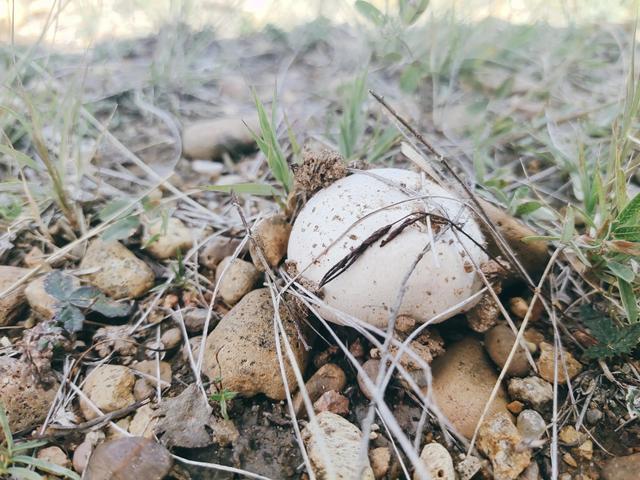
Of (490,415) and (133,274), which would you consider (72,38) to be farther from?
(490,415)

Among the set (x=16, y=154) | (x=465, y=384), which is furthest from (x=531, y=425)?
(x=16, y=154)

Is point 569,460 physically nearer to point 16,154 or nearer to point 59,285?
point 59,285

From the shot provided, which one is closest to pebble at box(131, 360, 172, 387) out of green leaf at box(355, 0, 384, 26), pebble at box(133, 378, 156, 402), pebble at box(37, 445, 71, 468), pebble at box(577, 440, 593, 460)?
pebble at box(133, 378, 156, 402)

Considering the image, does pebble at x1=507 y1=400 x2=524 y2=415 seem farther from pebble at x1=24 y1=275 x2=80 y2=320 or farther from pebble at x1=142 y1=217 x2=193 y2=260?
pebble at x1=24 y1=275 x2=80 y2=320

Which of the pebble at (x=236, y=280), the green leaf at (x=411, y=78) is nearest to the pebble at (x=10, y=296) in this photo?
the pebble at (x=236, y=280)

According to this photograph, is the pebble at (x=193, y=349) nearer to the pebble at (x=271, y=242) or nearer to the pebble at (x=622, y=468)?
the pebble at (x=271, y=242)
